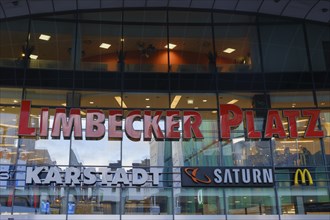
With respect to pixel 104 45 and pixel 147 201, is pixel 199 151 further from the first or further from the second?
pixel 104 45

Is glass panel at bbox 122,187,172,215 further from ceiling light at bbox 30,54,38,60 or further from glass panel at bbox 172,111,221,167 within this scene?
ceiling light at bbox 30,54,38,60

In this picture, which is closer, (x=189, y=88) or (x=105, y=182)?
(x=105, y=182)

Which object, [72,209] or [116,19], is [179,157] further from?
[116,19]

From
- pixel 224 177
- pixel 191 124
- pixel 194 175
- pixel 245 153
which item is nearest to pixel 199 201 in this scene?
pixel 194 175

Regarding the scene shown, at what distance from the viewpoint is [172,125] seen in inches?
690

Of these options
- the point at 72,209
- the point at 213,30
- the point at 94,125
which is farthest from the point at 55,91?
the point at 213,30

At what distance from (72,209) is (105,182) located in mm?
1469

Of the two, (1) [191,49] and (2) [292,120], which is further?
(1) [191,49]

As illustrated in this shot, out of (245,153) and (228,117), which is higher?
(228,117)

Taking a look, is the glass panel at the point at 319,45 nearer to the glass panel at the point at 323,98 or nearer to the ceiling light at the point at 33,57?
the glass panel at the point at 323,98

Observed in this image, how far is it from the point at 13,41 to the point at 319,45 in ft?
41.9

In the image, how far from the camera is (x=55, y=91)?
59.1ft

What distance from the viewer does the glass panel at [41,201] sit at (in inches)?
632

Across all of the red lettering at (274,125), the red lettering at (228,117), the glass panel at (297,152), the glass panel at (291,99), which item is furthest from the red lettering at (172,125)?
the glass panel at (291,99)
